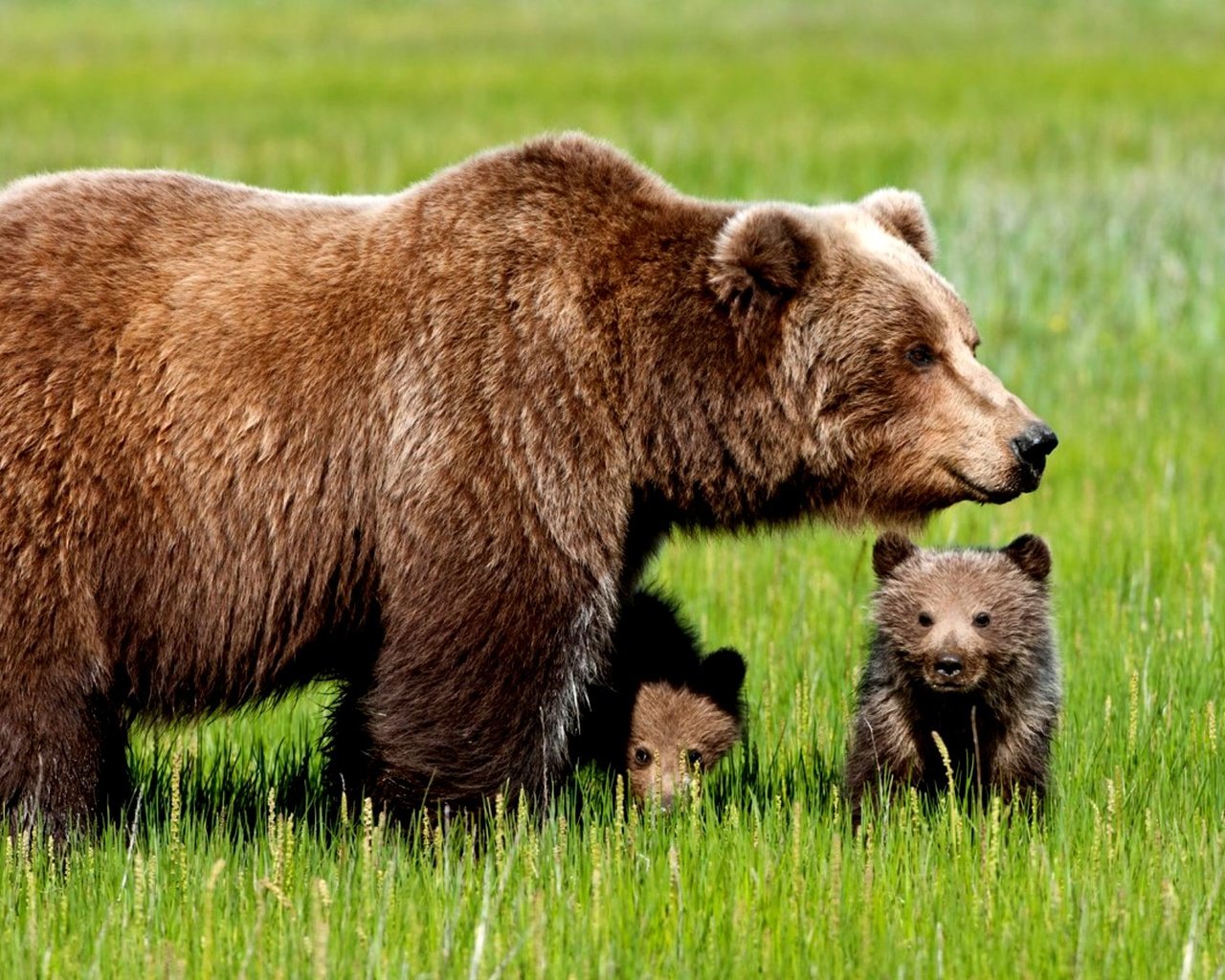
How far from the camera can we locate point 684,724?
633 cm

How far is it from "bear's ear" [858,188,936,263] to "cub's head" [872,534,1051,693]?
993 mm

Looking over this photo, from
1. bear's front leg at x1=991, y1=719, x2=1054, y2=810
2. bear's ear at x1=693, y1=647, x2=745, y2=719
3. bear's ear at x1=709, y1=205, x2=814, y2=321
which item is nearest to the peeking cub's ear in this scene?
bear's ear at x1=709, y1=205, x2=814, y2=321

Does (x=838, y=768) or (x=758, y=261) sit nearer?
(x=758, y=261)

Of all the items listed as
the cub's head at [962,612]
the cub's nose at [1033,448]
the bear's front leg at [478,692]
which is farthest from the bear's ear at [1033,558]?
the bear's front leg at [478,692]

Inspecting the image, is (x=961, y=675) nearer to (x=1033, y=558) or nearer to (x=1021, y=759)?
(x=1021, y=759)

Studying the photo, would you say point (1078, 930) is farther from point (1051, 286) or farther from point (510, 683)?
point (1051, 286)

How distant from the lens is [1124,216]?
17.0 m

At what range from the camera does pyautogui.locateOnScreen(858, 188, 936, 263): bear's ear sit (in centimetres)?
608

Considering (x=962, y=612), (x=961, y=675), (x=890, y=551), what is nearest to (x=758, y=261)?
(x=890, y=551)

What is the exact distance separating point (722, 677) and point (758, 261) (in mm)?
1615

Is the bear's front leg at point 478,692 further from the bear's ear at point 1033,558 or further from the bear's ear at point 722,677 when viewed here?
the bear's ear at point 1033,558

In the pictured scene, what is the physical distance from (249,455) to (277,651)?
0.59 meters

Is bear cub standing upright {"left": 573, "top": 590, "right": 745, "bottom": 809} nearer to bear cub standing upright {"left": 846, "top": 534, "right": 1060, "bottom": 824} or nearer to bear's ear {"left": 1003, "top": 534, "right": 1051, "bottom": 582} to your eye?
bear cub standing upright {"left": 846, "top": 534, "right": 1060, "bottom": 824}

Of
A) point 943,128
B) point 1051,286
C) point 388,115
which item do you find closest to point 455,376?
point 1051,286
